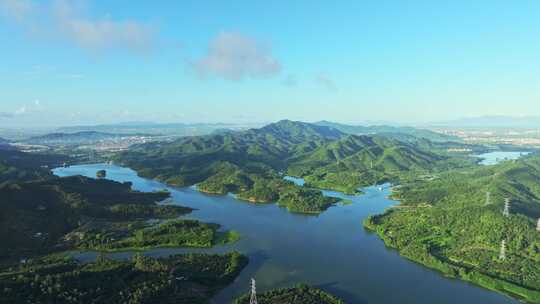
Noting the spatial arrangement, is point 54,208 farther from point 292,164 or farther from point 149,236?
point 292,164

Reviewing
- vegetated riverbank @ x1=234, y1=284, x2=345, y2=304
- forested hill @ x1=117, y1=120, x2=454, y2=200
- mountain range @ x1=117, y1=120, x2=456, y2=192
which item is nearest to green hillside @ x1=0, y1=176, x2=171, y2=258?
forested hill @ x1=117, y1=120, x2=454, y2=200

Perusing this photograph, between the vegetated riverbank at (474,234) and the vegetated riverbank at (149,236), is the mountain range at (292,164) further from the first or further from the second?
the vegetated riverbank at (149,236)

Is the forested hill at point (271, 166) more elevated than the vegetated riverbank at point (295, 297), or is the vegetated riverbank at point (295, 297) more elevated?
the forested hill at point (271, 166)

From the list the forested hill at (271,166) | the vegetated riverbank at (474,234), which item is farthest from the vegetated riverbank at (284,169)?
the vegetated riverbank at (474,234)

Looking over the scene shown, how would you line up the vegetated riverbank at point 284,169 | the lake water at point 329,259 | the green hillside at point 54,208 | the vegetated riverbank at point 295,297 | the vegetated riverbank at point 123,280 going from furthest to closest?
the vegetated riverbank at point 284,169, the green hillside at point 54,208, the lake water at point 329,259, the vegetated riverbank at point 295,297, the vegetated riverbank at point 123,280

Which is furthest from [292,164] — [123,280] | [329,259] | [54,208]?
[123,280]
